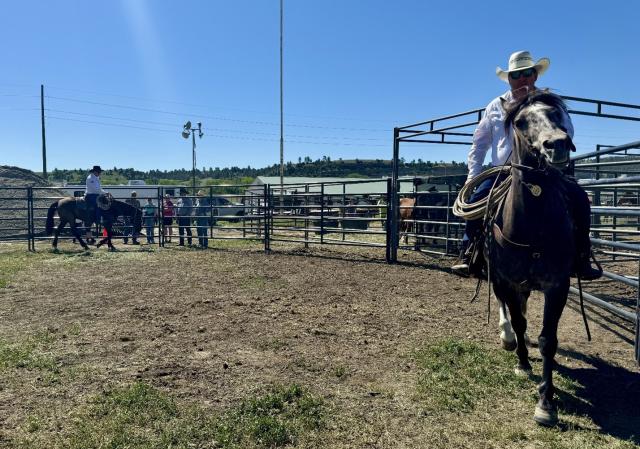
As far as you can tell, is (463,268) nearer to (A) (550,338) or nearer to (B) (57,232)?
(A) (550,338)

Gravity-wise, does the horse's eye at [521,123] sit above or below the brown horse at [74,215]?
above

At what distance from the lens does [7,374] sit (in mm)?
3645

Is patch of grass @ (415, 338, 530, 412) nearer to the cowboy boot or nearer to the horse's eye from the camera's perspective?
the cowboy boot

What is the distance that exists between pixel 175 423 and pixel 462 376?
2.22 meters

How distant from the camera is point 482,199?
391 cm

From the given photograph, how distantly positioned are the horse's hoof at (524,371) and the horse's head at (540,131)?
1.72 meters

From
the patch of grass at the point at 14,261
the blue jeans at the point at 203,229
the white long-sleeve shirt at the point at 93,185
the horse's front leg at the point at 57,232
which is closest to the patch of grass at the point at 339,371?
the patch of grass at the point at 14,261

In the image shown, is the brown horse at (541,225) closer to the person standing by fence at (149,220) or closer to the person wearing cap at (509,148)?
the person wearing cap at (509,148)

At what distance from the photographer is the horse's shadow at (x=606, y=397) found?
289 centimetres

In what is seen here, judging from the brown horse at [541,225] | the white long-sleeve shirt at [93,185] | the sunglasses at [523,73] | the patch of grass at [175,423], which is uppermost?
the sunglasses at [523,73]

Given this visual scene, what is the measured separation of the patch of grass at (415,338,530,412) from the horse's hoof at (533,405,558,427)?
41 centimetres

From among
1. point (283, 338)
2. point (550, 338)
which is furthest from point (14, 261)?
point (550, 338)

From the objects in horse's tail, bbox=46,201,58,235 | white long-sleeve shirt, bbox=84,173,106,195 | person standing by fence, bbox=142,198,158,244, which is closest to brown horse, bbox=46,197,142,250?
horse's tail, bbox=46,201,58,235

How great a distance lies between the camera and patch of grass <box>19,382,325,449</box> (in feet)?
8.73
